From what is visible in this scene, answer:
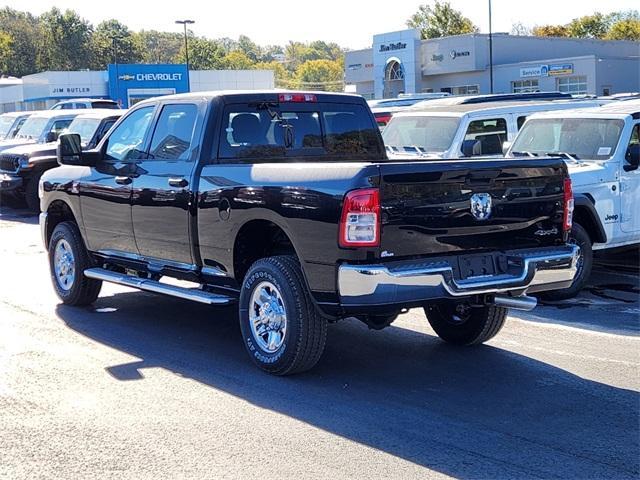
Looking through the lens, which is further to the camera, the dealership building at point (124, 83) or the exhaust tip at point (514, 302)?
the dealership building at point (124, 83)

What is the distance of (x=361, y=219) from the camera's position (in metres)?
5.82

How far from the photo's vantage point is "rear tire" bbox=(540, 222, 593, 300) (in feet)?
31.2

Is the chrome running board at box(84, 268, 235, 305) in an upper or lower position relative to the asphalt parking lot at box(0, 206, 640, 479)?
upper

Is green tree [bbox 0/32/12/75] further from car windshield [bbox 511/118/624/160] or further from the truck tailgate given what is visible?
the truck tailgate

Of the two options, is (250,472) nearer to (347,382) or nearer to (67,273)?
(347,382)

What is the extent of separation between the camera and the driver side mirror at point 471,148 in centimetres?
1174

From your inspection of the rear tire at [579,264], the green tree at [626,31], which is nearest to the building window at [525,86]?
the green tree at [626,31]

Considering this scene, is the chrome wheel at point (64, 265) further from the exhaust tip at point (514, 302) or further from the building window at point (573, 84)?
the building window at point (573, 84)

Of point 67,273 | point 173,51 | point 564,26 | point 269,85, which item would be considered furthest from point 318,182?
point 173,51

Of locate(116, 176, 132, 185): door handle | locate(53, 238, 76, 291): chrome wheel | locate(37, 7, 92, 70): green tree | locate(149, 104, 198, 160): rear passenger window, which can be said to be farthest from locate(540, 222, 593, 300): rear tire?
locate(37, 7, 92, 70): green tree

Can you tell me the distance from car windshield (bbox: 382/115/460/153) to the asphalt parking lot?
441 centimetres

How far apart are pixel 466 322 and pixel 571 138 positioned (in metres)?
4.38

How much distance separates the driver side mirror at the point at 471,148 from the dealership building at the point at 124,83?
47.1m

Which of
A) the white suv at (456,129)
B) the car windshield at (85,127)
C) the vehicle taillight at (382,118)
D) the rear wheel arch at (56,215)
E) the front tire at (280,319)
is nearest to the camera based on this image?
the front tire at (280,319)
